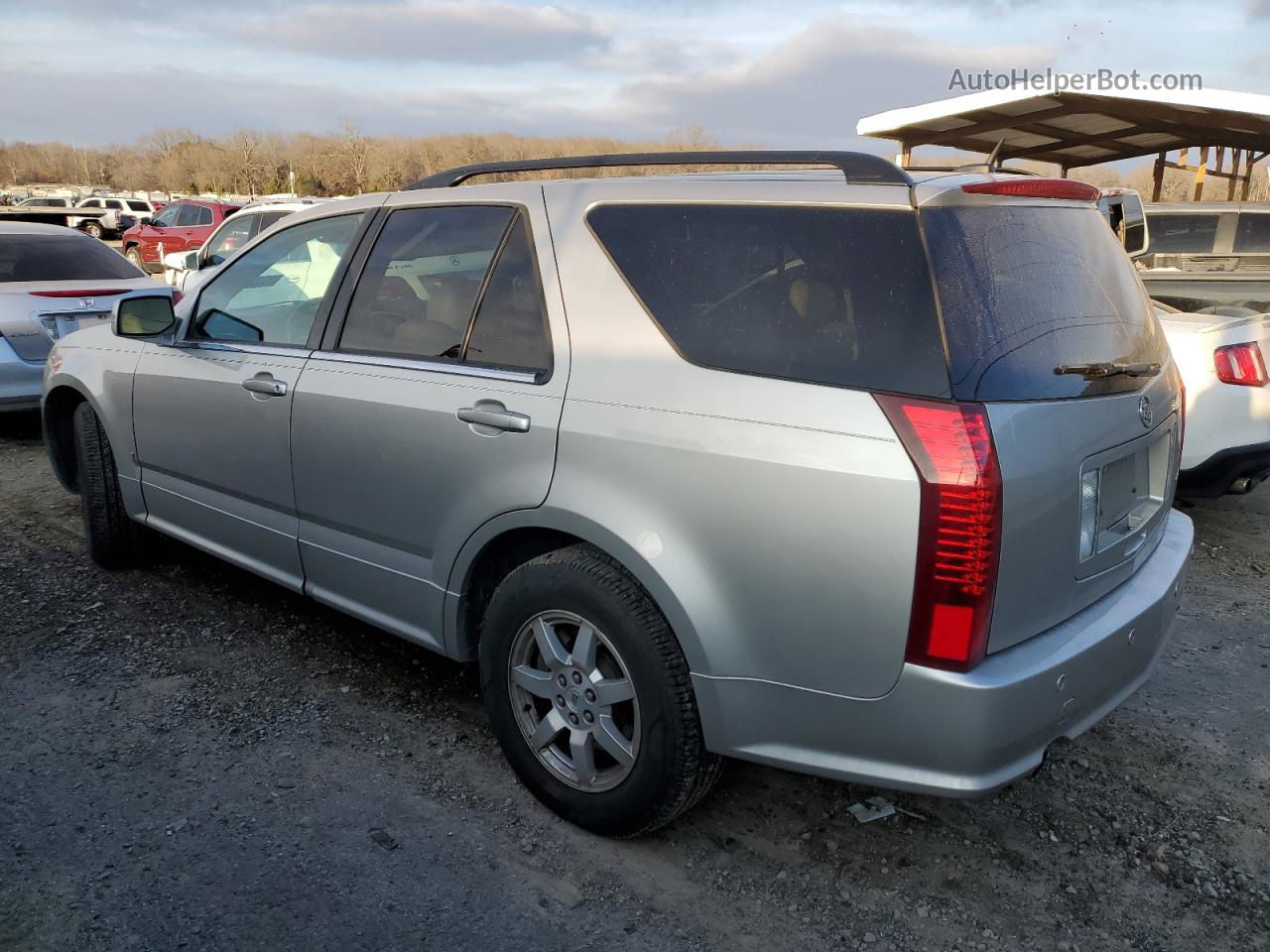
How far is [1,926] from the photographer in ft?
7.73

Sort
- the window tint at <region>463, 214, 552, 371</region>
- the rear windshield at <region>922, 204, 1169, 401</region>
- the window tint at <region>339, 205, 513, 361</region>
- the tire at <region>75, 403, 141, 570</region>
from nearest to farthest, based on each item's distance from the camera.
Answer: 1. the rear windshield at <region>922, 204, 1169, 401</region>
2. the window tint at <region>463, 214, 552, 371</region>
3. the window tint at <region>339, 205, 513, 361</region>
4. the tire at <region>75, 403, 141, 570</region>

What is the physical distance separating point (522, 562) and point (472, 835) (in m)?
0.76

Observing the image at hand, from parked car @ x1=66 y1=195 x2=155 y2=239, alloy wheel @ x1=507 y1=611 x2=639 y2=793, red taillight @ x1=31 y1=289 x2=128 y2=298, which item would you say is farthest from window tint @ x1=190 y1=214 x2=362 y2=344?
parked car @ x1=66 y1=195 x2=155 y2=239

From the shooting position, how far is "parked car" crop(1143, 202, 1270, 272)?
7.48m

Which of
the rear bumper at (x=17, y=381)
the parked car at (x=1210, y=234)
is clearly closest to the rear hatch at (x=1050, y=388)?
the parked car at (x=1210, y=234)

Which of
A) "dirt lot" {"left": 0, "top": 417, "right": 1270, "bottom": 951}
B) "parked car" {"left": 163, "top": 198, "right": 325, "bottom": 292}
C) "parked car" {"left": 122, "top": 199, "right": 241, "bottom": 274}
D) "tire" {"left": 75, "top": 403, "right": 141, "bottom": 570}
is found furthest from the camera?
"parked car" {"left": 122, "top": 199, "right": 241, "bottom": 274}

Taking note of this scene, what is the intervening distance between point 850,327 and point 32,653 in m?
3.33

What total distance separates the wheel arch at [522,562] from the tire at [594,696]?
67 mm

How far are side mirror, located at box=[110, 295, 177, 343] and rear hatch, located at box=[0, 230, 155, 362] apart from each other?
3.28 meters

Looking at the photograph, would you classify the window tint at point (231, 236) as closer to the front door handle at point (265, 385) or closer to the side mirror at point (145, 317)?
the side mirror at point (145, 317)

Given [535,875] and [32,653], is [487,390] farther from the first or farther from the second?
[32,653]

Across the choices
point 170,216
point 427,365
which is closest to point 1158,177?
point 427,365

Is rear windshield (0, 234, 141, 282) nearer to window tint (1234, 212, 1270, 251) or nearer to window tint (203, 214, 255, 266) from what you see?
window tint (203, 214, 255, 266)

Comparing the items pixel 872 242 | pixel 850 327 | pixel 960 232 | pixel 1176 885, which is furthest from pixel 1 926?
pixel 1176 885
